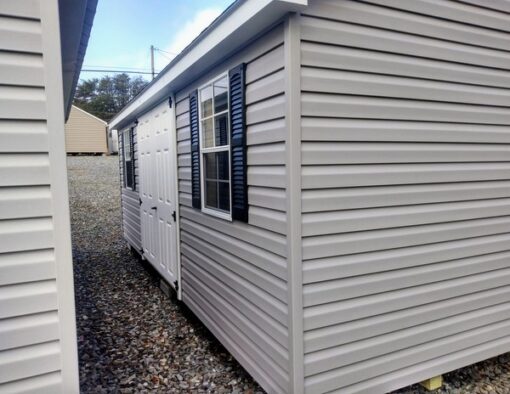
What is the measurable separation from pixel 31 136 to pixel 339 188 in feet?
5.33

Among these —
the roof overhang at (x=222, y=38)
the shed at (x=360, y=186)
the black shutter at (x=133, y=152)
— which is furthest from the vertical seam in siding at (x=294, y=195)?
the black shutter at (x=133, y=152)

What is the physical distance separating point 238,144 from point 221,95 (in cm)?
57

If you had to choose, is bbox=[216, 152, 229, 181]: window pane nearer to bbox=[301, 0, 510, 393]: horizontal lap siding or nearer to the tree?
bbox=[301, 0, 510, 393]: horizontal lap siding

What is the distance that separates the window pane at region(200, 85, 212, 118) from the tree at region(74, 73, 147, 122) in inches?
1244

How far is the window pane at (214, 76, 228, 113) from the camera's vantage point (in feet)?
9.73

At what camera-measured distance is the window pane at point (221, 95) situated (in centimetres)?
297

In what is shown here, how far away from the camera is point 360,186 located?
7.77ft

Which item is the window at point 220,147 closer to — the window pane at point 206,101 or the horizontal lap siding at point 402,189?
the window pane at point 206,101

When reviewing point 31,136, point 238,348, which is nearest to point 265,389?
point 238,348

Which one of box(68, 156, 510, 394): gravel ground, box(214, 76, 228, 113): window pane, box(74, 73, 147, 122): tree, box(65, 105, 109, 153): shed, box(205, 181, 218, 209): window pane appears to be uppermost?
box(74, 73, 147, 122): tree

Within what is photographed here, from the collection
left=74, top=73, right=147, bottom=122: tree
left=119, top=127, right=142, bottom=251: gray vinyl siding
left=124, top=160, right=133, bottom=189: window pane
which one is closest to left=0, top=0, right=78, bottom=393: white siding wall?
left=119, top=127, right=142, bottom=251: gray vinyl siding

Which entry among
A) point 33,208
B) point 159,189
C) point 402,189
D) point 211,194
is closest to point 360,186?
point 402,189

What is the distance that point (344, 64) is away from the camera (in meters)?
2.27

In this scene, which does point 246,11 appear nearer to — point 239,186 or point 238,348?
point 239,186
